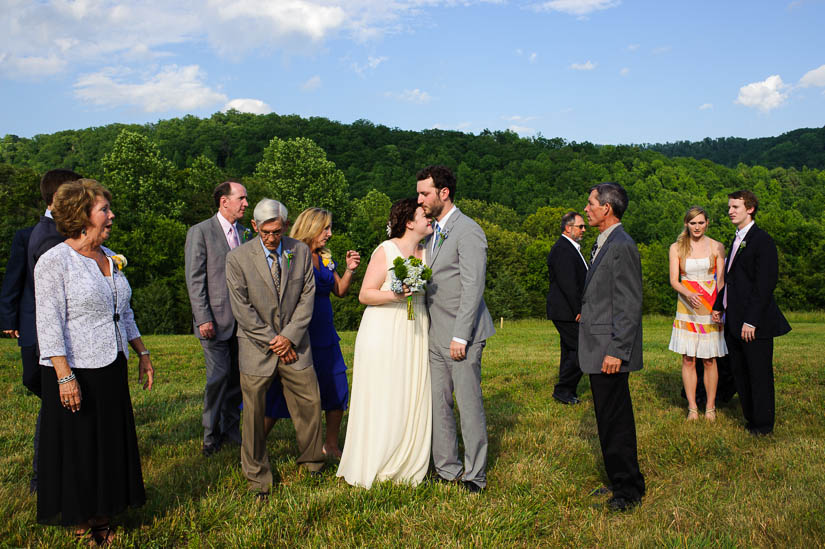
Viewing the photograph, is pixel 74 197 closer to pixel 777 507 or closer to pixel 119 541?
pixel 119 541

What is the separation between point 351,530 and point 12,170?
177ft

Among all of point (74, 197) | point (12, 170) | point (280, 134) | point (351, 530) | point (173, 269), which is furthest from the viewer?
point (280, 134)

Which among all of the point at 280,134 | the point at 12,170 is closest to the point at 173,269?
the point at 12,170

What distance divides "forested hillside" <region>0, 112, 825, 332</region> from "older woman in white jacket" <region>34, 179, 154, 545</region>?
41844 mm

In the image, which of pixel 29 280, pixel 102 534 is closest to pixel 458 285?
pixel 102 534

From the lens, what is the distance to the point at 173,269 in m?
50.7

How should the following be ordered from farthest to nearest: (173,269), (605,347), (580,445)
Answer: (173,269) < (580,445) < (605,347)

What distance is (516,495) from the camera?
5.08 metres

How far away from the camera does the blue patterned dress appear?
19.7ft

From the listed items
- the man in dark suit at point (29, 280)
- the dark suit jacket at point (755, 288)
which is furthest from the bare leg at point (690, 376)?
the man in dark suit at point (29, 280)

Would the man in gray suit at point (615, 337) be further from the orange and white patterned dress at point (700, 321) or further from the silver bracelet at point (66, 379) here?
the silver bracelet at point (66, 379)

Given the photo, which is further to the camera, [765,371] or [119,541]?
[765,371]

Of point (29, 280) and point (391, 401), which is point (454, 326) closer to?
point (391, 401)

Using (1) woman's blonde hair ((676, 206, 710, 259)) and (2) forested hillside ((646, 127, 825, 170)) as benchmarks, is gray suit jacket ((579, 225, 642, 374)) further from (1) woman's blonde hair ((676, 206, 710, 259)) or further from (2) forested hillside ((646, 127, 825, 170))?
(2) forested hillside ((646, 127, 825, 170))
